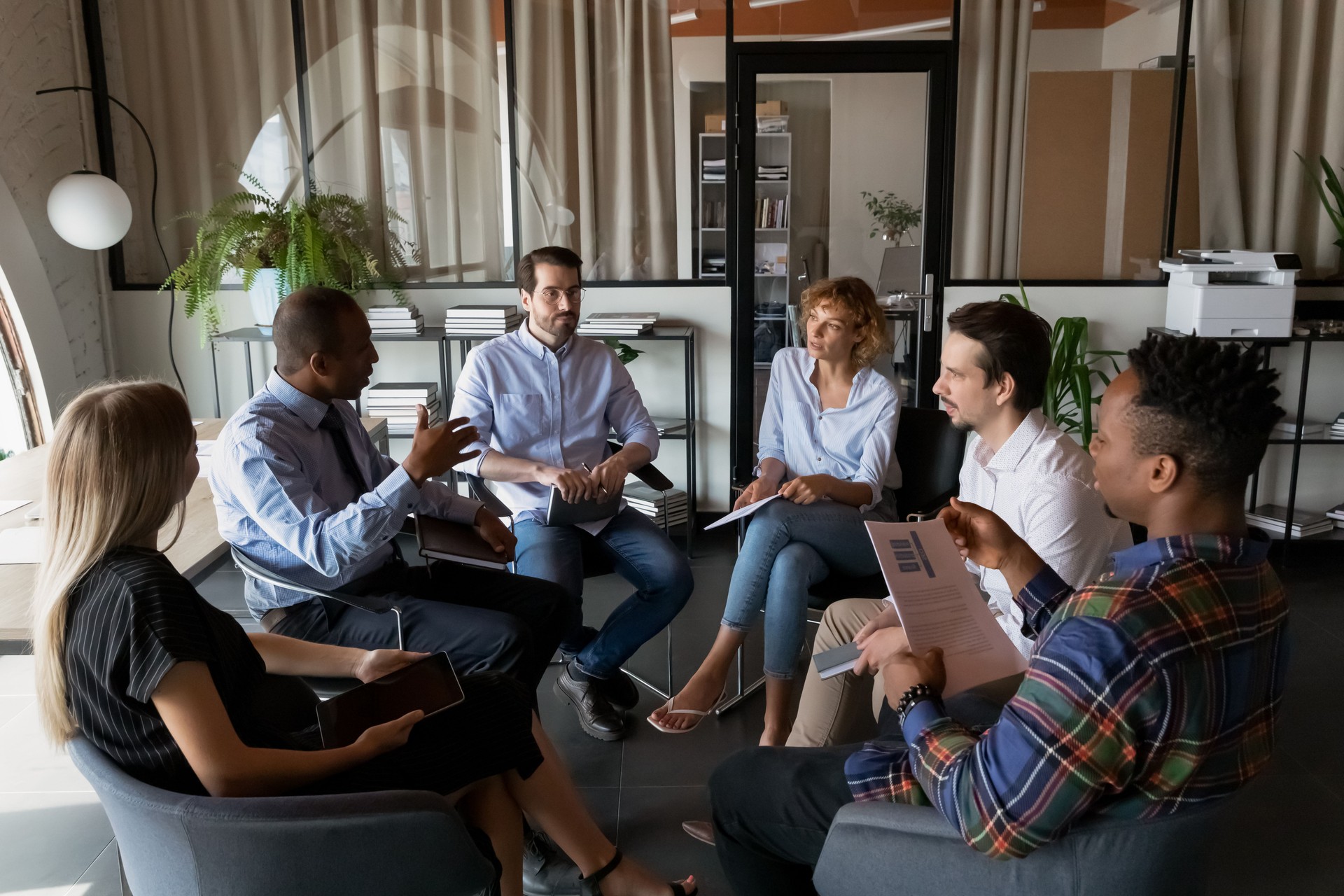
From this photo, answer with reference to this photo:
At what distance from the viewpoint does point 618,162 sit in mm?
4645

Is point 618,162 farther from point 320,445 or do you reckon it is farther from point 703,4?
point 320,445

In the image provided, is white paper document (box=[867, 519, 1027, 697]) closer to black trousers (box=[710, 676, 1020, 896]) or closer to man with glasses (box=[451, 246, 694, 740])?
black trousers (box=[710, 676, 1020, 896])

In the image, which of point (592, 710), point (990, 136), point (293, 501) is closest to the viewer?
point (293, 501)

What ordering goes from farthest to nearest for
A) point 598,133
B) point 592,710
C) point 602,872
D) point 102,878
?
point 598,133, point 592,710, point 102,878, point 602,872

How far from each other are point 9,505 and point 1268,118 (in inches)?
190

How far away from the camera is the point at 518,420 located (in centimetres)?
318

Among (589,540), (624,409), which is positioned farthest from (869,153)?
(589,540)

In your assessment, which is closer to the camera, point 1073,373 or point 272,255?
point 272,255

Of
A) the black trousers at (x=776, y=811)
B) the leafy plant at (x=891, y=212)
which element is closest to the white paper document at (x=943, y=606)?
the black trousers at (x=776, y=811)

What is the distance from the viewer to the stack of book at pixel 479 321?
171 inches

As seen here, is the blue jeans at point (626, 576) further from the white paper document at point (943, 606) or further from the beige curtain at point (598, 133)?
the beige curtain at point (598, 133)

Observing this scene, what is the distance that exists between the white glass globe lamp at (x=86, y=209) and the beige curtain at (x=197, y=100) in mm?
753

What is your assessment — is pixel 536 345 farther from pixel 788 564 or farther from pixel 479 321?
pixel 479 321

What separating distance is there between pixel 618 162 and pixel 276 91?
1.55 metres
